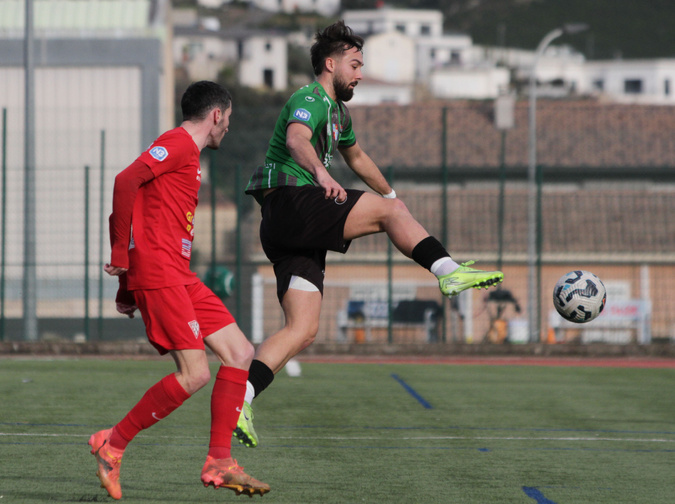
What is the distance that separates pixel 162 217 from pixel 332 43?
1.56 m

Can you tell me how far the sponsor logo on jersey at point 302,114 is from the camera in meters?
5.50

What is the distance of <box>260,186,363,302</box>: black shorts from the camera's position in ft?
17.8

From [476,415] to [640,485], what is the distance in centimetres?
279

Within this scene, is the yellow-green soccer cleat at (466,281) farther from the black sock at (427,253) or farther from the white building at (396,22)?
the white building at (396,22)

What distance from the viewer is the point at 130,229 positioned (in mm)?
4863

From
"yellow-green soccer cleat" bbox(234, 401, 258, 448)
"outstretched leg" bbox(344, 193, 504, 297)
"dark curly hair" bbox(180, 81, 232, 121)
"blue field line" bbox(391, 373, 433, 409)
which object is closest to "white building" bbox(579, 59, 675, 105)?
"blue field line" bbox(391, 373, 433, 409)

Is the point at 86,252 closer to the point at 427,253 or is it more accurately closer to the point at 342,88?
the point at 342,88

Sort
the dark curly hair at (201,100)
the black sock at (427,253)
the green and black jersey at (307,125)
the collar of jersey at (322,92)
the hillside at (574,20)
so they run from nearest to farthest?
1. the dark curly hair at (201,100)
2. the black sock at (427,253)
3. the green and black jersey at (307,125)
4. the collar of jersey at (322,92)
5. the hillside at (574,20)

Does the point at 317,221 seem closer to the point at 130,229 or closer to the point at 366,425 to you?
the point at 130,229

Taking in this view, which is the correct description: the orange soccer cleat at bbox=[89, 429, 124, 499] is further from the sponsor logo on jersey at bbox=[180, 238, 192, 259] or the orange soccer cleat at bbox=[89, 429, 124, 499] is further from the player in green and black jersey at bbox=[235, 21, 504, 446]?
the sponsor logo on jersey at bbox=[180, 238, 192, 259]

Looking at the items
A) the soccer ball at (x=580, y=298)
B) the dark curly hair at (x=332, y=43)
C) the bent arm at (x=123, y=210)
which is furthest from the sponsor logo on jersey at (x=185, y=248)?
the soccer ball at (x=580, y=298)

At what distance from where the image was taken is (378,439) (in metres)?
7.04

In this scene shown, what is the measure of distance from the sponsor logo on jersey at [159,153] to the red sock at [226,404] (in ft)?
3.55

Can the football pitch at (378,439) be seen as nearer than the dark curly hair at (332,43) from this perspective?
Yes
